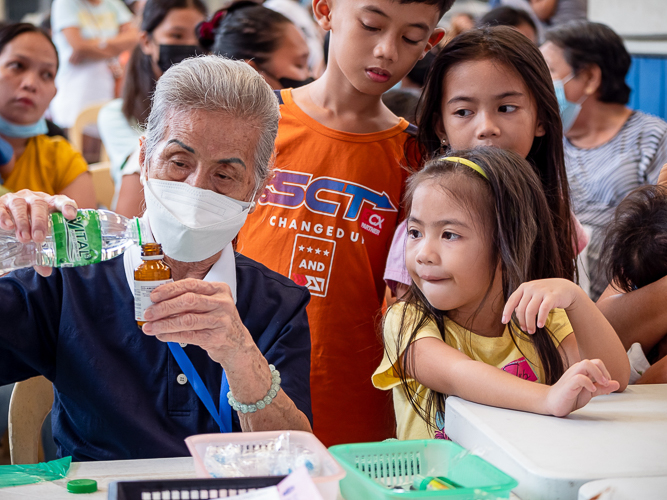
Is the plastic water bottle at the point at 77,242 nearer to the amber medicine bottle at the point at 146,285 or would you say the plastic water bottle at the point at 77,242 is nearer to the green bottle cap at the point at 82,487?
the amber medicine bottle at the point at 146,285

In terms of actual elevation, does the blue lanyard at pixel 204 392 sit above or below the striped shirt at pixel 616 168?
below

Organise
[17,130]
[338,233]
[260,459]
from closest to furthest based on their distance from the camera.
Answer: [260,459], [338,233], [17,130]

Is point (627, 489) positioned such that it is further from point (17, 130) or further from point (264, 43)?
point (17, 130)

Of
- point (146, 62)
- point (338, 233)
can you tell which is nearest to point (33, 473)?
point (338, 233)

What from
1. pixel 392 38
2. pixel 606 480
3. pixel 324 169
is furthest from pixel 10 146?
pixel 606 480

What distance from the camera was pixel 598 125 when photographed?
407cm

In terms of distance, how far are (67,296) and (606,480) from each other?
1.11 meters

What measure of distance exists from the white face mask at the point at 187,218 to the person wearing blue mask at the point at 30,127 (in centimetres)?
205

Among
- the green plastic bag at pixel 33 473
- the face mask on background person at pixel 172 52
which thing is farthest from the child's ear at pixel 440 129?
the face mask on background person at pixel 172 52

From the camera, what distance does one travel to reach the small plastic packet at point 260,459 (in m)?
1.09

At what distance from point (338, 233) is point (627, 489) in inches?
46.8

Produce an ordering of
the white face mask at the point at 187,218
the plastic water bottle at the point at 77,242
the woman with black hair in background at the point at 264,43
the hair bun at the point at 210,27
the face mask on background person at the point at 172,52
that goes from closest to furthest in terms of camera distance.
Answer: the plastic water bottle at the point at 77,242
the white face mask at the point at 187,218
the woman with black hair in background at the point at 264,43
the hair bun at the point at 210,27
the face mask on background person at the point at 172,52

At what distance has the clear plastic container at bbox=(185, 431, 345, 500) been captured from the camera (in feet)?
3.42

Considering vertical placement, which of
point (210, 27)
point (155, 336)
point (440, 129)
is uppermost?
point (210, 27)
